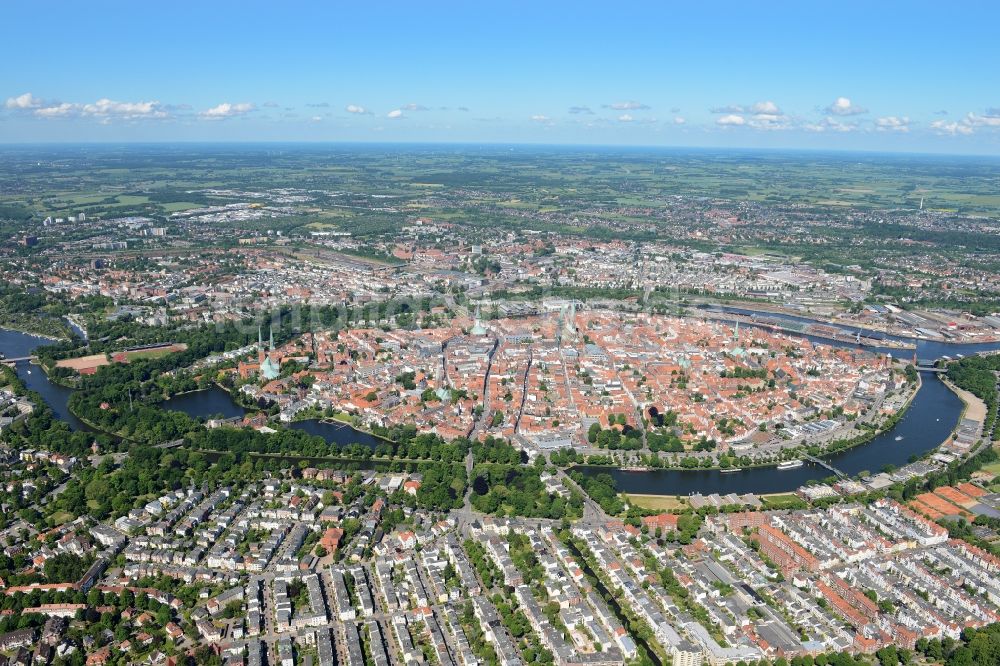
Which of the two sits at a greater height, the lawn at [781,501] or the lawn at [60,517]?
the lawn at [60,517]

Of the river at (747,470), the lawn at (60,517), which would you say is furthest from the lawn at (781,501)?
the lawn at (60,517)

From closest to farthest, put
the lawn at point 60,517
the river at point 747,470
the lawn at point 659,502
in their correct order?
the lawn at point 60,517
the lawn at point 659,502
the river at point 747,470

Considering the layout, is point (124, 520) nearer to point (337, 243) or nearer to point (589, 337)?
point (589, 337)

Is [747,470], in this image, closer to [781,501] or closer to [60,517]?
[781,501]

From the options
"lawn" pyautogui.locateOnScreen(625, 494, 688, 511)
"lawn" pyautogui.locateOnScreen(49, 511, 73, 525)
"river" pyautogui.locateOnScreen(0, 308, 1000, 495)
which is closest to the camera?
"lawn" pyautogui.locateOnScreen(49, 511, 73, 525)

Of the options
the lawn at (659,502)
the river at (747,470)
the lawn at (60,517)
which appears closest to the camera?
the lawn at (60,517)

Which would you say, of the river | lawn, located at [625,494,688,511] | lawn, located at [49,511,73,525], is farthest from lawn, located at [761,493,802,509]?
lawn, located at [49,511,73,525]

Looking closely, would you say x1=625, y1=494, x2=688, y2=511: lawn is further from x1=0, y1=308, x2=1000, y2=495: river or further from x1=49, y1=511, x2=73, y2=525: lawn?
x1=49, y1=511, x2=73, y2=525: lawn

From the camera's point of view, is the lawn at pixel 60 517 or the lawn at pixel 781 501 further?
the lawn at pixel 781 501

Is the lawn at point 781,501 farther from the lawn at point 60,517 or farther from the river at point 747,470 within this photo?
the lawn at point 60,517
